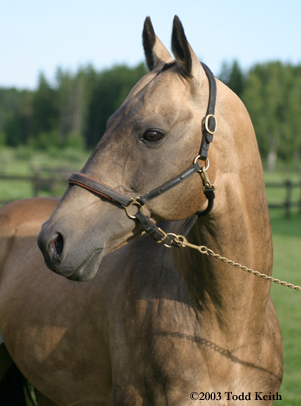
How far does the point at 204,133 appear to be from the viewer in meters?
1.81

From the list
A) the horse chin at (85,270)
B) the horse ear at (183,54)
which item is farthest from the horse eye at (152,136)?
the horse chin at (85,270)

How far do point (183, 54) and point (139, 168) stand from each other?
564 mm

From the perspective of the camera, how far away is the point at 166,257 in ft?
7.36

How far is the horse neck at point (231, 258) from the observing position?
196cm

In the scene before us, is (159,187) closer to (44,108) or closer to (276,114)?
(276,114)

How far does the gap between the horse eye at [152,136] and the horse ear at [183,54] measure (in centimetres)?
34

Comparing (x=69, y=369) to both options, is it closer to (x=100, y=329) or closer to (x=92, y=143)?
(x=100, y=329)

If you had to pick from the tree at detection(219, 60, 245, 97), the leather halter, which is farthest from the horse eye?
the tree at detection(219, 60, 245, 97)

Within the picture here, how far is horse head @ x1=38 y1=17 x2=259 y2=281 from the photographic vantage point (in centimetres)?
169

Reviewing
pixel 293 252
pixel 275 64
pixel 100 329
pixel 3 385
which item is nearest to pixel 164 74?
pixel 100 329

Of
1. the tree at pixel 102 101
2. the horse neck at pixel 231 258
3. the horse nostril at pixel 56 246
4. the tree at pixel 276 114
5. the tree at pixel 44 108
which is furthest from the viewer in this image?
the tree at pixel 44 108

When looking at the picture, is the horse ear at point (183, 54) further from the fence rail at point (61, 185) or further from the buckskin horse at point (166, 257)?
the fence rail at point (61, 185)

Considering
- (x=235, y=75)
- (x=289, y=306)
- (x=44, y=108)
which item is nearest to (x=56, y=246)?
(x=289, y=306)

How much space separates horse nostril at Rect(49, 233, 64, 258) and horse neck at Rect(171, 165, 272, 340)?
72 cm
